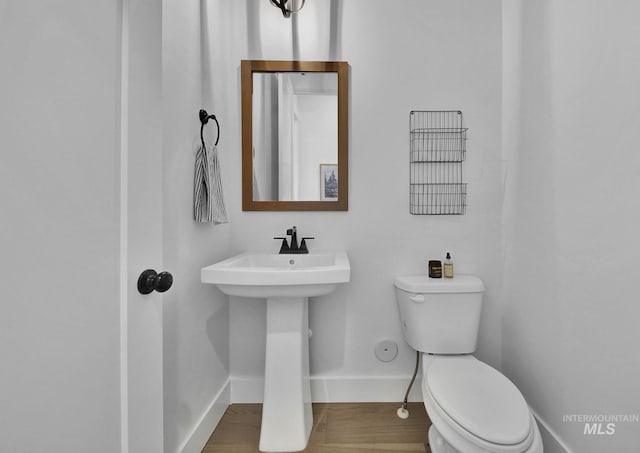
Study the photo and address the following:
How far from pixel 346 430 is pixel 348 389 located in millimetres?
264

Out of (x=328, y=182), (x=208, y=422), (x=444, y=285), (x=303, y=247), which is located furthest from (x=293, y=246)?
(x=208, y=422)

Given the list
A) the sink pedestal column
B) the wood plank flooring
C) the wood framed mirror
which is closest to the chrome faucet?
the wood framed mirror

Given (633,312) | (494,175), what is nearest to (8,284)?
(633,312)

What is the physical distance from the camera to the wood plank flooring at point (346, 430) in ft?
4.66

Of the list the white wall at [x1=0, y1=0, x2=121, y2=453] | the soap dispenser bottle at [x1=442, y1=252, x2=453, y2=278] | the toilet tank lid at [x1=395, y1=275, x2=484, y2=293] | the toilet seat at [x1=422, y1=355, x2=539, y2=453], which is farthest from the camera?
the soap dispenser bottle at [x1=442, y1=252, x2=453, y2=278]

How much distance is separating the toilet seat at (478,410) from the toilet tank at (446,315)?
0.69 ft

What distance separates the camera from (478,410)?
1080mm

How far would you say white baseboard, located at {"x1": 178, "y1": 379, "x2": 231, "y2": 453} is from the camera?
1288 millimetres

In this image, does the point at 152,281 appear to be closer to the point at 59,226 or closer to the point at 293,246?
the point at 59,226

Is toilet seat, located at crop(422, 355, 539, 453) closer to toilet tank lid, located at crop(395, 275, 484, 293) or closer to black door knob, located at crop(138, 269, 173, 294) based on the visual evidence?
toilet tank lid, located at crop(395, 275, 484, 293)

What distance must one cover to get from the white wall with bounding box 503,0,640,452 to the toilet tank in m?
0.25

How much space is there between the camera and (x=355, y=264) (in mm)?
1807

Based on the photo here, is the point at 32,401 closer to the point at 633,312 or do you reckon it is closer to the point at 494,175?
the point at 633,312

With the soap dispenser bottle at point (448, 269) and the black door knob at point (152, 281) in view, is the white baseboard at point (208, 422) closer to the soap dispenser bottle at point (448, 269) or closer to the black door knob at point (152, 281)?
the black door knob at point (152, 281)
